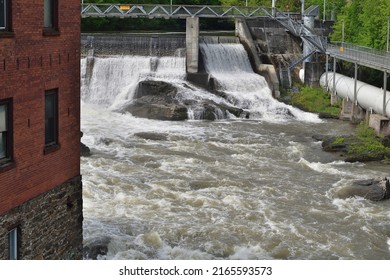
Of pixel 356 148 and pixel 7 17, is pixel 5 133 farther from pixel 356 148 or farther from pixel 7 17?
pixel 356 148

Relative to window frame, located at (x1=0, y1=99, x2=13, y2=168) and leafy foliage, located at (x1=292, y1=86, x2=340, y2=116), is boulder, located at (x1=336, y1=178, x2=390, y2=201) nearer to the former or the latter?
window frame, located at (x1=0, y1=99, x2=13, y2=168)

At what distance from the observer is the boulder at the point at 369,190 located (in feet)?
87.8

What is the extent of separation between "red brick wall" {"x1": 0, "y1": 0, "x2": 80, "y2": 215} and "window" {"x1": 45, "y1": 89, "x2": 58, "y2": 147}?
118mm

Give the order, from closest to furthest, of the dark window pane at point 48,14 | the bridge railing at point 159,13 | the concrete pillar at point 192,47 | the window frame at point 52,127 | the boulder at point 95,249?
1. the dark window pane at point 48,14
2. the window frame at point 52,127
3. the boulder at point 95,249
4. the concrete pillar at point 192,47
5. the bridge railing at point 159,13

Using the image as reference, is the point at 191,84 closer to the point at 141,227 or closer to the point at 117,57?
the point at 117,57

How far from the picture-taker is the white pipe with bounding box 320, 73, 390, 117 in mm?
41625

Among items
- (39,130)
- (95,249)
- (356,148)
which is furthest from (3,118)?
(356,148)

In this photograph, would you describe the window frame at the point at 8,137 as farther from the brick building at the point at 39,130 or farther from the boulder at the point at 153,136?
the boulder at the point at 153,136

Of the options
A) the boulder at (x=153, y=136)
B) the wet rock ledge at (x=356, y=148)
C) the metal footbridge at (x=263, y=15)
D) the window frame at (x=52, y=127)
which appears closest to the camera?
the window frame at (x=52, y=127)

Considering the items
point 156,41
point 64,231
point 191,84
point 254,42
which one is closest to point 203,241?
point 64,231

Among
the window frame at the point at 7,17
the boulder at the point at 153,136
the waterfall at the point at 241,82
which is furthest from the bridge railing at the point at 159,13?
the window frame at the point at 7,17

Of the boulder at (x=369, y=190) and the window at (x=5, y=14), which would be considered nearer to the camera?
the window at (x=5, y=14)

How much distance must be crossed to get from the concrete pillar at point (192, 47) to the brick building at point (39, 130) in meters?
36.5

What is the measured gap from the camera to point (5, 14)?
13.7 m
